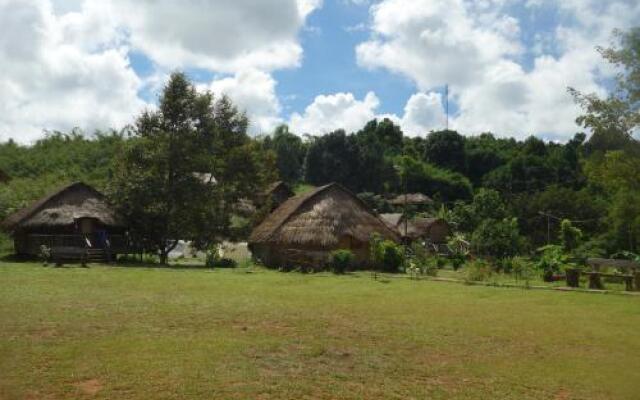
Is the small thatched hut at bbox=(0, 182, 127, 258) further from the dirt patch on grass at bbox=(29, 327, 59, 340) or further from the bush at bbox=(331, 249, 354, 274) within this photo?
the dirt patch on grass at bbox=(29, 327, 59, 340)

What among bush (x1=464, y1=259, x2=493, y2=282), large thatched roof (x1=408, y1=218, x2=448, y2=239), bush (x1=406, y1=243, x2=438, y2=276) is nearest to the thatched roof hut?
large thatched roof (x1=408, y1=218, x2=448, y2=239)

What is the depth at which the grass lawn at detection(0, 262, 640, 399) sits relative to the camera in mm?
7258

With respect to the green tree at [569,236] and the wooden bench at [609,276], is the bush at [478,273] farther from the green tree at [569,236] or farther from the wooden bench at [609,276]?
the green tree at [569,236]

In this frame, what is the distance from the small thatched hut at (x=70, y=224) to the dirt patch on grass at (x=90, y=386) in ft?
78.5

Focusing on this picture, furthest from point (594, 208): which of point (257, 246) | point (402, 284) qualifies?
point (402, 284)

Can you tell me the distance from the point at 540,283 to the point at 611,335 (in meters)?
11.2

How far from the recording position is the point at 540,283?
875 inches

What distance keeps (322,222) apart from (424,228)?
22929mm

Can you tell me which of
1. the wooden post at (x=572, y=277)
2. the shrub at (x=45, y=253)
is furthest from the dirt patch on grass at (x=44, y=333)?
the shrub at (x=45, y=253)

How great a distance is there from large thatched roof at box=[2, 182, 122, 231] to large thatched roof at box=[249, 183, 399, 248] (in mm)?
8591

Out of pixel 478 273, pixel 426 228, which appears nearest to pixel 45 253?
pixel 478 273

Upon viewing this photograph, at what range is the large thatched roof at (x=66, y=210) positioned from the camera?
100.0 ft

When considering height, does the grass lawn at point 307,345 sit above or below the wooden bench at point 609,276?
below

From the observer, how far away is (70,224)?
102 ft
